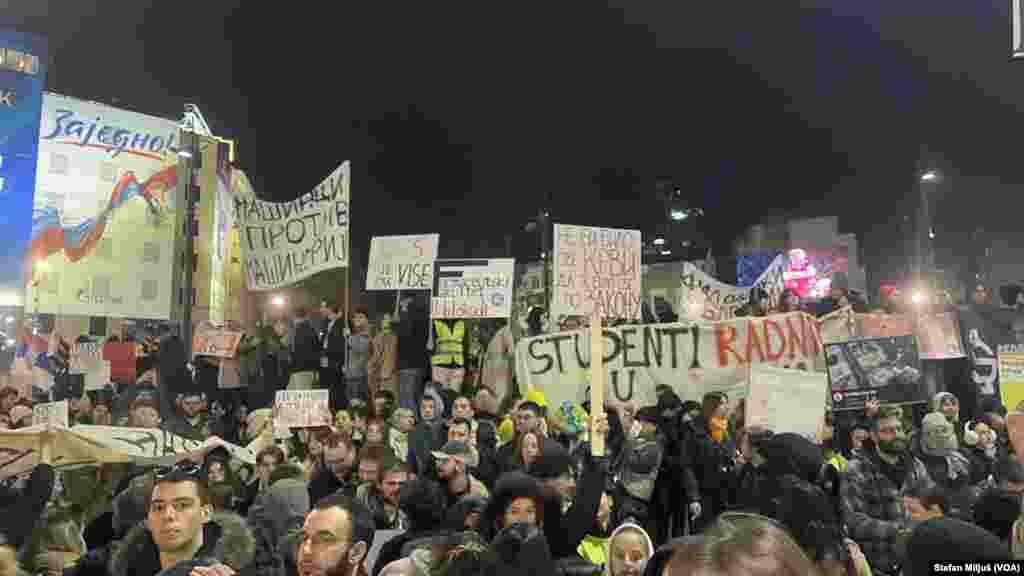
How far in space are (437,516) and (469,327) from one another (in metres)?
6.87

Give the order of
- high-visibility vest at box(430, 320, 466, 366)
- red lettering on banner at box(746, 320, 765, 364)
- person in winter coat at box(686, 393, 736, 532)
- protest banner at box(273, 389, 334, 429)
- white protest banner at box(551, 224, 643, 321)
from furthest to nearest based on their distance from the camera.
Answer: high-visibility vest at box(430, 320, 466, 366), white protest banner at box(551, 224, 643, 321), protest banner at box(273, 389, 334, 429), red lettering on banner at box(746, 320, 765, 364), person in winter coat at box(686, 393, 736, 532)

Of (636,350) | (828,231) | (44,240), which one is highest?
(828,231)

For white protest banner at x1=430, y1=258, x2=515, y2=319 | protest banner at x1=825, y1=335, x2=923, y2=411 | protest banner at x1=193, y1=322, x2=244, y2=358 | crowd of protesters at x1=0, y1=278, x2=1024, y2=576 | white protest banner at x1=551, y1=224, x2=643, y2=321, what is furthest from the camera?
protest banner at x1=193, y1=322, x2=244, y2=358

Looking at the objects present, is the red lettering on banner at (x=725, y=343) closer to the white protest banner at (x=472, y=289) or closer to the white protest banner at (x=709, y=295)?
the white protest banner at (x=472, y=289)

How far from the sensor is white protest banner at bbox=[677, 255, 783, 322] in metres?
13.1

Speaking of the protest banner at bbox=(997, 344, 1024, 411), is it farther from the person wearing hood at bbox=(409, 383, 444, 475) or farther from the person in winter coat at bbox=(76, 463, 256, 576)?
the person in winter coat at bbox=(76, 463, 256, 576)

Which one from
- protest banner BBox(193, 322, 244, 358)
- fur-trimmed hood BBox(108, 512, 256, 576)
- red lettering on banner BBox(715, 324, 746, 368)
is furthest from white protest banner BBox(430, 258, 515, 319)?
fur-trimmed hood BBox(108, 512, 256, 576)

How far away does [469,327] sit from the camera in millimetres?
11602

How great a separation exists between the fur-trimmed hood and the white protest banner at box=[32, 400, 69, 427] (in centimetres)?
486

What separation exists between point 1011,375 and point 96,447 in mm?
8341

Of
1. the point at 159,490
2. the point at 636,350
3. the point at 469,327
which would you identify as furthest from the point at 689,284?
the point at 159,490

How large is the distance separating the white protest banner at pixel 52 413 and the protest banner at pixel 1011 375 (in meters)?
8.69

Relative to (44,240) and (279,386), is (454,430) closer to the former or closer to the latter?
(279,386)

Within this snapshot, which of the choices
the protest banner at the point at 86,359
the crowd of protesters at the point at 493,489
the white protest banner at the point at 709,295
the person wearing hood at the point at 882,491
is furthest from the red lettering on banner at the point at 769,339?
the protest banner at the point at 86,359
